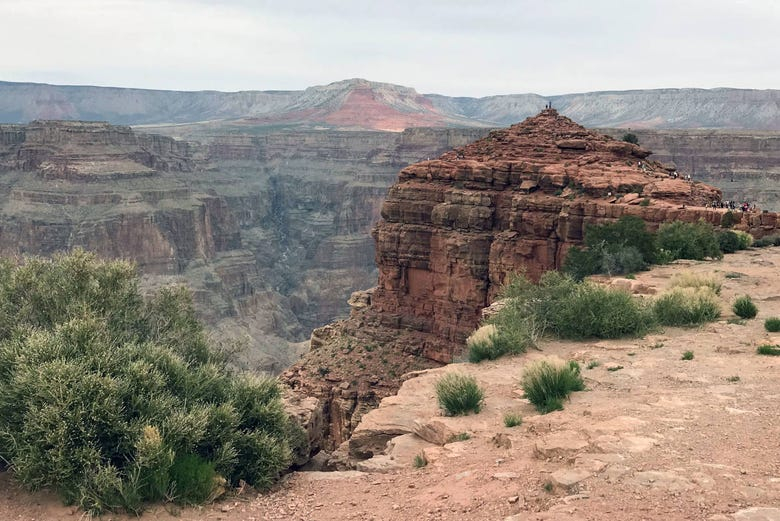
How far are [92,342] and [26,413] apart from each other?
67.0 inches

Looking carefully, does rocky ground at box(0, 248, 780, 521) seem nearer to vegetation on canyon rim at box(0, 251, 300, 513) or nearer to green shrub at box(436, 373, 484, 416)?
green shrub at box(436, 373, 484, 416)

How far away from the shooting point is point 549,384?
11445 millimetres

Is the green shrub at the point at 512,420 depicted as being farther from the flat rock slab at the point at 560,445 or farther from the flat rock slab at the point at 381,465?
the flat rock slab at the point at 381,465

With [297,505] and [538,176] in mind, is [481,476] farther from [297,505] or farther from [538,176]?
[538,176]

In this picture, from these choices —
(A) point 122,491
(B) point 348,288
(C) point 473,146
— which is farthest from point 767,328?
(B) point 348,288

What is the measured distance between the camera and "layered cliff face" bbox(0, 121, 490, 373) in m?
92.0

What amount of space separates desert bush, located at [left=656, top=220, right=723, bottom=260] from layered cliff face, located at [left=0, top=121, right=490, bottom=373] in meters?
49.6

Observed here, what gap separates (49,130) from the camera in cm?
10162

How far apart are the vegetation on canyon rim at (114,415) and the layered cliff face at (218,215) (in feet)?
183

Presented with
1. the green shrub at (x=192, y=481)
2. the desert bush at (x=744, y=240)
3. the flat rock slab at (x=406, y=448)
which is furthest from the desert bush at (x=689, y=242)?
the green shrub at (x=192, y=481)

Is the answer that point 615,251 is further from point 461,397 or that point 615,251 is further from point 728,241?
point 461,397

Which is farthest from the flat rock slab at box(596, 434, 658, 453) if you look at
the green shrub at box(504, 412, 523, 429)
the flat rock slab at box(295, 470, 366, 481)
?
the flat rock slab at box(295, 470, 366, 481)

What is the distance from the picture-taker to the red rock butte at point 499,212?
2825cm

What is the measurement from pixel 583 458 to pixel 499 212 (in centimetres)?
2354
